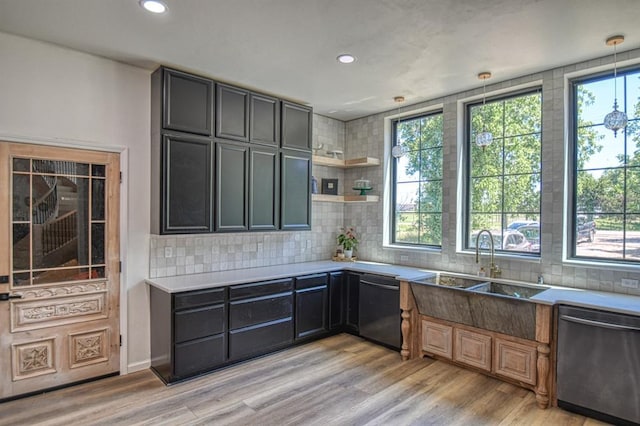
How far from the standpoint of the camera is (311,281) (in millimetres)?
4207

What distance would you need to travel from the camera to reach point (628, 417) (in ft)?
8.39

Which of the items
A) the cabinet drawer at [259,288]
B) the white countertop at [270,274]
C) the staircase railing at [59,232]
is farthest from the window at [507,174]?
the staircase railing at [59,232]

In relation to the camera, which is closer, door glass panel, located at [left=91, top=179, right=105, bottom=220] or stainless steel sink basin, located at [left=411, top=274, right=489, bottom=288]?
door glass panel, located at [left=91, top=179, right=105, bottom=220]

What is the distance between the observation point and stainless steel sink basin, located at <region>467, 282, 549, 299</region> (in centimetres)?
332

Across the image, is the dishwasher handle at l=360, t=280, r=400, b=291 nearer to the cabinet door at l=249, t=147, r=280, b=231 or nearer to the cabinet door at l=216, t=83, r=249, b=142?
the cabinet door at l=249, t=147, r=280, b=231

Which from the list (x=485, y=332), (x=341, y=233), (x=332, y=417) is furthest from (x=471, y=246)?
(x=332, y=417)

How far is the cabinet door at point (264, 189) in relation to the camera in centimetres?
399

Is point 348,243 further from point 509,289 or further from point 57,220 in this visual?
point 57,220

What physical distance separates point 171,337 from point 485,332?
2.78 m

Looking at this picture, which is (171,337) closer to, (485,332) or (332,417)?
(332,417)

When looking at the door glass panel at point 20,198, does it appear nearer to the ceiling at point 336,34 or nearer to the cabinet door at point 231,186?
the ceiling at point 336,34

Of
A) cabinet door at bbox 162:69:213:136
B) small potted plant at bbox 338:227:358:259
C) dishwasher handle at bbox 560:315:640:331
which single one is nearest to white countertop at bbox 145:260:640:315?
dishwasher handle at bbox 560:315:640:331

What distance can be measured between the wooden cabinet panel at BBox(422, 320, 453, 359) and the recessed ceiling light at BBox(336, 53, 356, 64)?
266cm

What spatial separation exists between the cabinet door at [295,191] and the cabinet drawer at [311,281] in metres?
0.61
